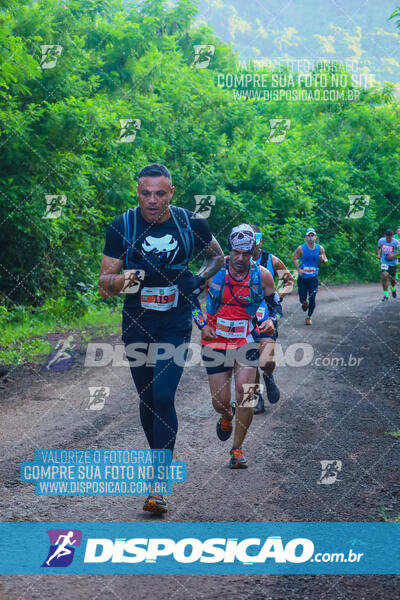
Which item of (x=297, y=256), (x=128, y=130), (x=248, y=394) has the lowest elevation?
(x=248, y=394)

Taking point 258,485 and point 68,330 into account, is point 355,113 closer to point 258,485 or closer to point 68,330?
point 68,330

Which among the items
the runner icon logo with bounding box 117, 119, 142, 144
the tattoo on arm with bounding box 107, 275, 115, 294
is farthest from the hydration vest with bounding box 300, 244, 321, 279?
the tattoo on arm with bounding box 107, 275, 115, 294

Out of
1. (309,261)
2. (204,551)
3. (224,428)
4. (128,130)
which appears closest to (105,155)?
(128,130)

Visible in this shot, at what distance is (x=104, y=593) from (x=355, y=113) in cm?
4845

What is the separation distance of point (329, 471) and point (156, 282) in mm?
2448

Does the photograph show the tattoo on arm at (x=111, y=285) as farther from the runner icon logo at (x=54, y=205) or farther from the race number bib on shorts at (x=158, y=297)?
the runner icon logo at (x=54, y=205)

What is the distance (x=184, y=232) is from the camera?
5469mm

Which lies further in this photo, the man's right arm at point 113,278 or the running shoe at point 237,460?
the running shoe at point 237,460

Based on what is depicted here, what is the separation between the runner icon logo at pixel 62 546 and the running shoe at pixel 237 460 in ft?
6.37

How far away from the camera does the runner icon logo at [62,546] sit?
4.39 metres

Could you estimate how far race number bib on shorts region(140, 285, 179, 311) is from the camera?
5.37 meters

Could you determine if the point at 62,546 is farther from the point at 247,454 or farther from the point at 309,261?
the point at 309,261

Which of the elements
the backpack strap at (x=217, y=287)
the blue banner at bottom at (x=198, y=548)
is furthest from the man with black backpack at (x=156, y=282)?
the backpack strap at (x=217, y=287)

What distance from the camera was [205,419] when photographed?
852 centimetres
